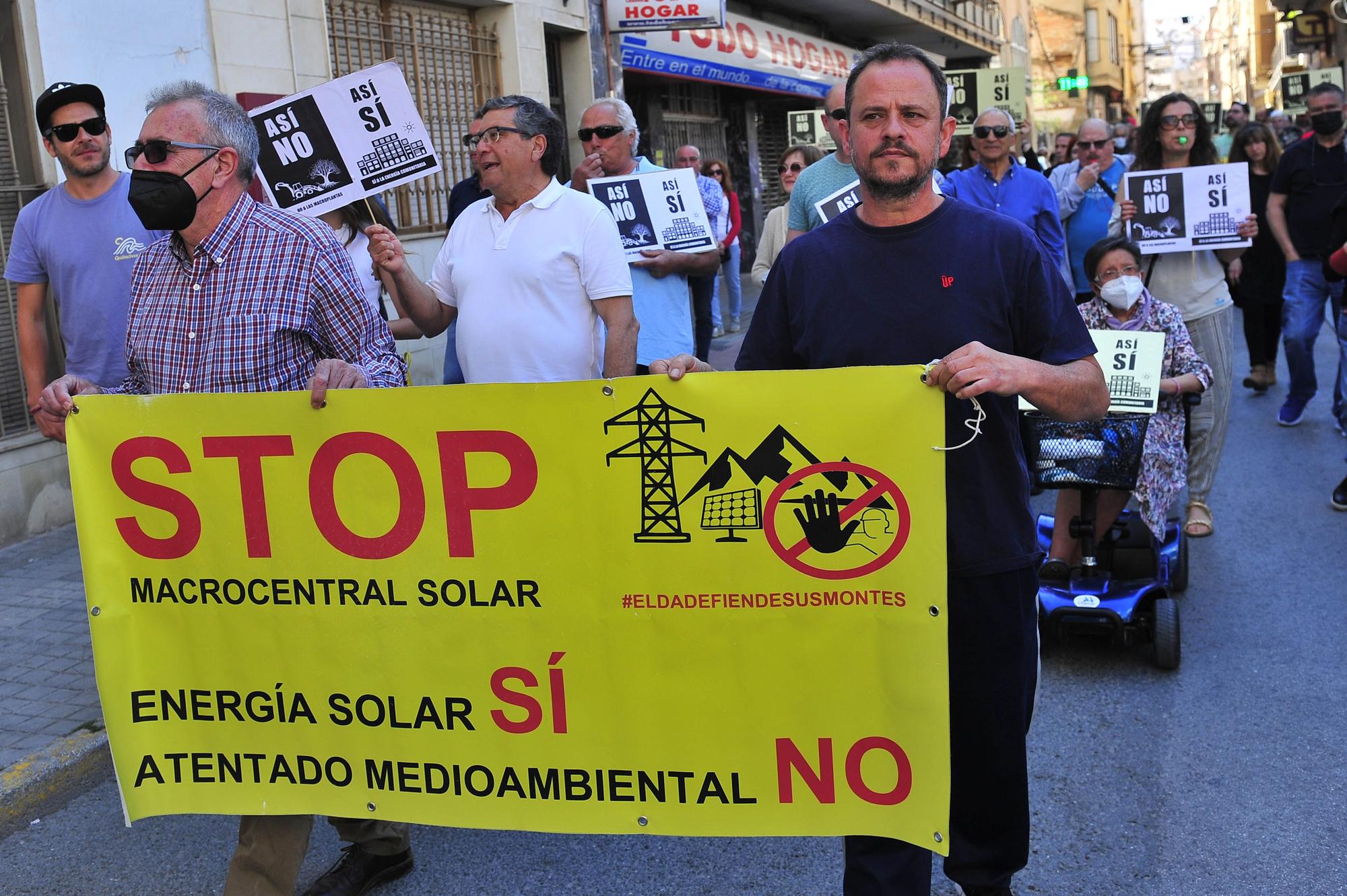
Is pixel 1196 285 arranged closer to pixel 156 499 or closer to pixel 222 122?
pixel 222 122

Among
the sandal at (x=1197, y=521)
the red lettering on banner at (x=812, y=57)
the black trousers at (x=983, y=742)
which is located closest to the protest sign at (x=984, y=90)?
the red lettering on banner at (x=812, y=57)

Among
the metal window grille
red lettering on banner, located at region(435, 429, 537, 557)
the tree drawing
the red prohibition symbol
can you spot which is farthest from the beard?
the metal window grille

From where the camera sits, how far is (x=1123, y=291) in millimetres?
5953

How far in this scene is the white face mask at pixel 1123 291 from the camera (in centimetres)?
596

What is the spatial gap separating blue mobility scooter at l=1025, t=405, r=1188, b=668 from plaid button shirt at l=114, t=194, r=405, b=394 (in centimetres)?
273

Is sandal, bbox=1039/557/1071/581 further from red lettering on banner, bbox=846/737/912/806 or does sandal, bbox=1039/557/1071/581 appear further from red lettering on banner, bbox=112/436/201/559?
red lettering on banner, bbox=112/436/201/559

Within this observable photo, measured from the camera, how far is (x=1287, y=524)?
7070 millimetres

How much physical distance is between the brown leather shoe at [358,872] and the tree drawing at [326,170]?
2406mm

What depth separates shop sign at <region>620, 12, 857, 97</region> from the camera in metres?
16.8

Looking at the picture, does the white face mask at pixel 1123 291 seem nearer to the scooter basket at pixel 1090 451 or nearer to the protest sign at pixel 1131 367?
the protest sign at pixel 1131 367

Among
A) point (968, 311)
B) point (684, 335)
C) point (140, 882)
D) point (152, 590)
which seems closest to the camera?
point (968, 311)

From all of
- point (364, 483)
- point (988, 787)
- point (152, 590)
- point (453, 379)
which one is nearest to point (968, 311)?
point (988, 787)

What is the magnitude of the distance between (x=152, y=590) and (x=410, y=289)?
4.62 ft

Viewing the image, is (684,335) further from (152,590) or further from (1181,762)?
(152,590)
